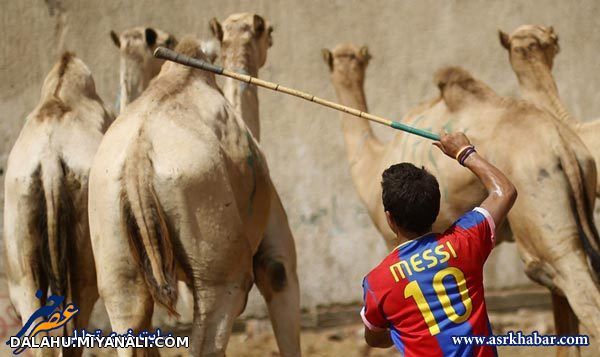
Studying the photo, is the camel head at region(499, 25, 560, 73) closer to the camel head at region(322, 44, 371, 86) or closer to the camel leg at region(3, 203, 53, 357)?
the camel head at region(322, 44, 371, 86)

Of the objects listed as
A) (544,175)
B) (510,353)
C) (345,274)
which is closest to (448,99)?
(544,175)

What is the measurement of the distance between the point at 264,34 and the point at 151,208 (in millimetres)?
2431

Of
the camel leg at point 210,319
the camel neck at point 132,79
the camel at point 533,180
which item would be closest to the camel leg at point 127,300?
the camel leg at point 210,319

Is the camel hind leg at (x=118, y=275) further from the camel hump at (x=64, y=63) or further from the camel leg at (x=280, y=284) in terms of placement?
the camel hump at (x=64, y=63)

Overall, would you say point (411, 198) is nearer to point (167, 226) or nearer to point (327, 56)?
point (167, 226)

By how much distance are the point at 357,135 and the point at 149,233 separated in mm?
3390

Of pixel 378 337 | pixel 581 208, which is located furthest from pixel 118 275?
pixel 581 208

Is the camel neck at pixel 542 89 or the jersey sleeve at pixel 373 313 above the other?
the camel neck at pixel 542 89

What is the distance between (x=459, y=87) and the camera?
247 inches

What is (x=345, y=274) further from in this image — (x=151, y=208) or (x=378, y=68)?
(x=151, y=208)

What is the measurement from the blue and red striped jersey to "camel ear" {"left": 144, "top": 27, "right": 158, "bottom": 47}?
3.85 m

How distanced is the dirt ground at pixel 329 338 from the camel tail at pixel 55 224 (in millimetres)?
2770

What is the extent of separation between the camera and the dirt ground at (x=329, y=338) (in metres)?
8.25

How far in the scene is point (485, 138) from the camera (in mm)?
5875
